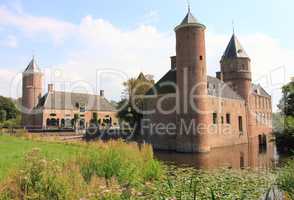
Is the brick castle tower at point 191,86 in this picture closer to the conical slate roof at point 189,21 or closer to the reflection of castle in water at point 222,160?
the conical slate roof at point 189,21

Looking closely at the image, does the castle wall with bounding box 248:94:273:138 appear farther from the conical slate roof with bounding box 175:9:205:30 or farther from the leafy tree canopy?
the leafy tree canopy

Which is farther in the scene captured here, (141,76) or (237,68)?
(141,76)

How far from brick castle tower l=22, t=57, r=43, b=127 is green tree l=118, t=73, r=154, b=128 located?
16.4 meters

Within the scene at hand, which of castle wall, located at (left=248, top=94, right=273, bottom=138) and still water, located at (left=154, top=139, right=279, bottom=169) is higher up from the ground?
castle wall, located at (left=248, top=94, right=273, bottom=138)

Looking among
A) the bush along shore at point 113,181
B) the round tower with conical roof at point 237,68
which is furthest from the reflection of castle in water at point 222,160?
the round tower with conical roof at point 237,68

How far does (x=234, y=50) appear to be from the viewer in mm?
37812

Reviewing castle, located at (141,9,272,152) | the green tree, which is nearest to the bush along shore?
castle, located at (141,9,272,152)

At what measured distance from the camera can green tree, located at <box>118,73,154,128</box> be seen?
3697cm

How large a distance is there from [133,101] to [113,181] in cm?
3099

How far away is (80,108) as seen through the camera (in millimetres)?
50562

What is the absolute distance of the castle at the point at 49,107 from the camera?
45081 millimetres

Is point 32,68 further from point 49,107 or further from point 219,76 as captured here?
point 219,76

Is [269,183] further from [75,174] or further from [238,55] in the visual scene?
[238,55]

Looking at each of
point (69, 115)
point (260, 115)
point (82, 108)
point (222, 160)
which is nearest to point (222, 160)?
point (222, 160)
